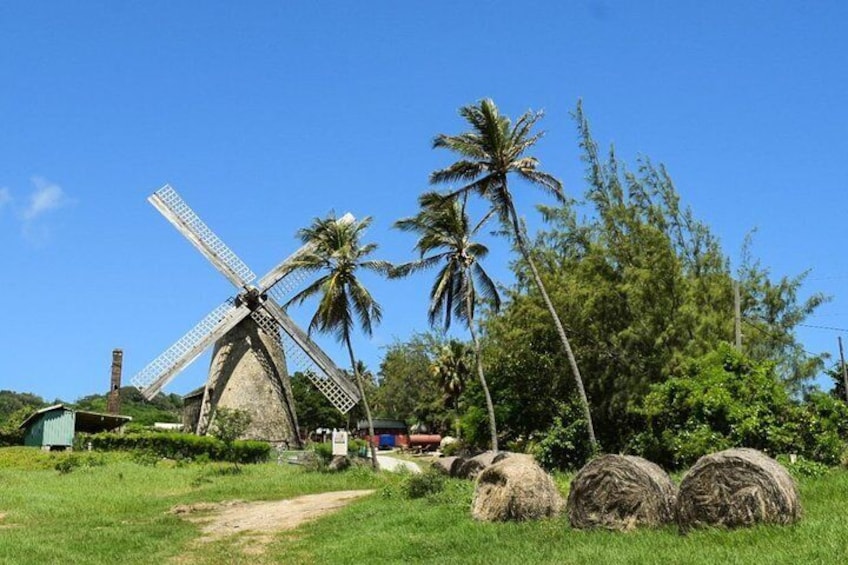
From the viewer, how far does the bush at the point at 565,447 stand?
3098 centimetres

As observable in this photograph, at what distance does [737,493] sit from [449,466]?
17554 millimetres

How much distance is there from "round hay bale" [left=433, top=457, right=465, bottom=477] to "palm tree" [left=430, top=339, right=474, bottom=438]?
39.3 metres

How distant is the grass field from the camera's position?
33.0 feet

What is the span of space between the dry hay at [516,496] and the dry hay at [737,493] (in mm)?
3712

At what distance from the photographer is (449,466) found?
28.4m

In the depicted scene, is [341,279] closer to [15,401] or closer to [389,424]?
[389,424]

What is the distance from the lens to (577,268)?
36062 mm

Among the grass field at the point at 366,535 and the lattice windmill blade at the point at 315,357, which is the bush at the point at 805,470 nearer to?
the grass field at the point at 366,535

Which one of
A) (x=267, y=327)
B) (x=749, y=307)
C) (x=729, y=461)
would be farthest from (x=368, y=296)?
(x=729, y=461)

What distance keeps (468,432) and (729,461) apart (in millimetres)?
29728

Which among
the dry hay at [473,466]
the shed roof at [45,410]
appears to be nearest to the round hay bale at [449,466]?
the dry hay at [473,466]

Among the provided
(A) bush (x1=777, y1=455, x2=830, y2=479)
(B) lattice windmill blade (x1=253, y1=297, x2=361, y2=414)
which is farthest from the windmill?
(A) bush (x1=777, y1=455, x2=830, y2=479)

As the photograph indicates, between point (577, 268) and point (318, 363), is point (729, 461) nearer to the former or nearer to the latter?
point (577, 268)

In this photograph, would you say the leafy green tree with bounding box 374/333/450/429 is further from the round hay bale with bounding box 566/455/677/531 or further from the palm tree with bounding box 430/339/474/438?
the round hay bale with bounding box 566/455/677/531
